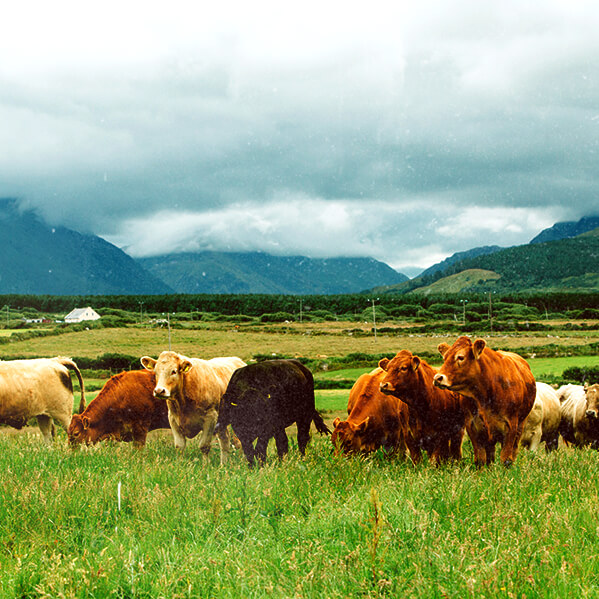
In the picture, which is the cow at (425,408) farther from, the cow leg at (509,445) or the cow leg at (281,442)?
the cow leg at (281,442)

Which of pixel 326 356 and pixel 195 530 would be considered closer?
pixel 195 530

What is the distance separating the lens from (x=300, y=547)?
14.7 ft

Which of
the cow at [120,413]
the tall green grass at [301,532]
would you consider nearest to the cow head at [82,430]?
the cow at [120,413]

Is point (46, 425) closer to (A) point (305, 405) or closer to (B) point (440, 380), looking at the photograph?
(A) point (305, 405)

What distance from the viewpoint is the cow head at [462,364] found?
818cm

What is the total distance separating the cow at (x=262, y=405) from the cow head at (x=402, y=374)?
207 centimetres

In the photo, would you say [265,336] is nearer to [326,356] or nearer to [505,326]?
[326,356]

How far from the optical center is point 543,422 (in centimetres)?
1366

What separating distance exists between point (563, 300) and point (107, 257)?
17161 centimetres

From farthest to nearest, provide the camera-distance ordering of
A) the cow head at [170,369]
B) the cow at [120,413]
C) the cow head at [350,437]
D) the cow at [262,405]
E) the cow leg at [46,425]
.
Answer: the cow leg at [46,425], the cow at [120,413], the cow head at [170,369], the cow at [262,405], the cow head at [350,437]

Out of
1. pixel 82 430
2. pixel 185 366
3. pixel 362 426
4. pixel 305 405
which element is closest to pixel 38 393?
pixel 82 430

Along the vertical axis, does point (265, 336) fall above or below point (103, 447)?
above

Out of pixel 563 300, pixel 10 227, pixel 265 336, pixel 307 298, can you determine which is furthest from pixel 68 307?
pixel 10 227

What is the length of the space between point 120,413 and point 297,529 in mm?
7658
